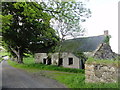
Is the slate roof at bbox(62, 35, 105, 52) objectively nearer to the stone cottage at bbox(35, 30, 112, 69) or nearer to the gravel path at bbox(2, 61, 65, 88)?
the stone cottage at bbox(35, 30, 112, 69)

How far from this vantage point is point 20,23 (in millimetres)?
26906

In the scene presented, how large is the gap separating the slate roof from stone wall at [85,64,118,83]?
42.1 feet

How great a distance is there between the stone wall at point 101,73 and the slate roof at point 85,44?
12.8m

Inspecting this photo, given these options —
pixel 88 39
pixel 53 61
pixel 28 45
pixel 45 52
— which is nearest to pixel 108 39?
pixel 88 39

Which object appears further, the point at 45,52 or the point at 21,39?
the point at 45,52

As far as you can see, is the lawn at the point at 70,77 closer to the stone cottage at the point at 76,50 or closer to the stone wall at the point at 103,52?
the stone wall at the point at 103,52

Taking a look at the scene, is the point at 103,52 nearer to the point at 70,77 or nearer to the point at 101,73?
the point at 101,73

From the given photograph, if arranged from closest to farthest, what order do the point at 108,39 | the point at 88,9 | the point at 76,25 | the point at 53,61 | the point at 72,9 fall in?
1. the point at 72,9
2. the point at 88,9
3. the point at 76,25
4. the point at 108,39
5. the point at 53,61

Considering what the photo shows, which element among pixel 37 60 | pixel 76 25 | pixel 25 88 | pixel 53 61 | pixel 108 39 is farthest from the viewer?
pixel 37 60

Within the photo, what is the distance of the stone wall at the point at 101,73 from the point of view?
31.7 feet

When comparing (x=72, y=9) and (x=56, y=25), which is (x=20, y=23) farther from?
(x=72, y=9)

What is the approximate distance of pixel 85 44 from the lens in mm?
25969

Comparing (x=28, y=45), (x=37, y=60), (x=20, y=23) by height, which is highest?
(x=20, y=23)

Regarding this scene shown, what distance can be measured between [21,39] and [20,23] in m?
3.18
